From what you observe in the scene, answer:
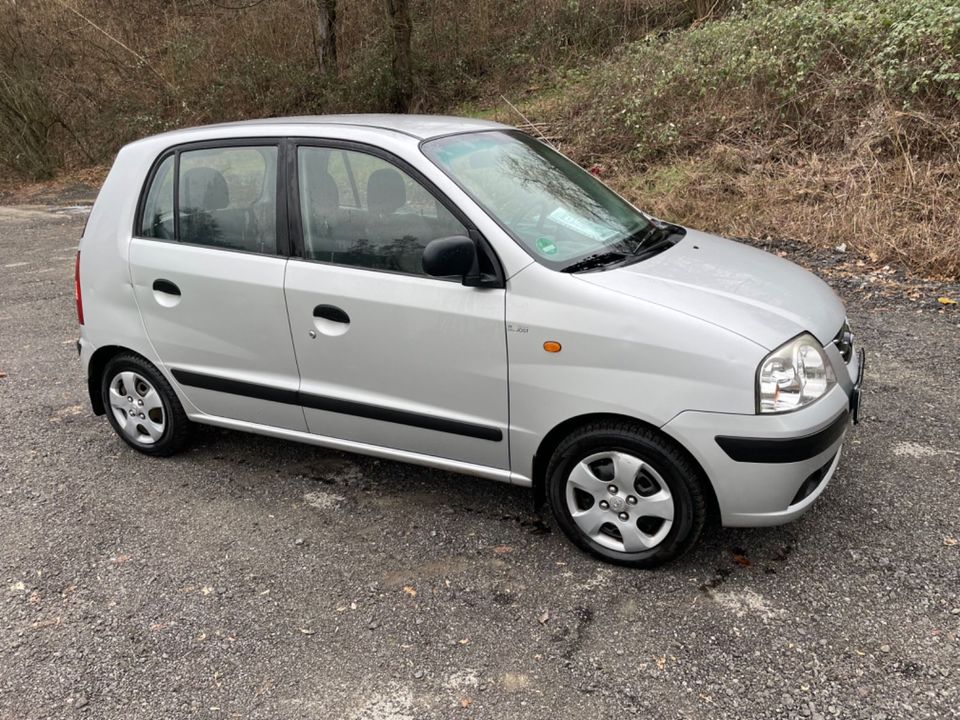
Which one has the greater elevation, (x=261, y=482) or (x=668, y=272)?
(x=668, y=272)

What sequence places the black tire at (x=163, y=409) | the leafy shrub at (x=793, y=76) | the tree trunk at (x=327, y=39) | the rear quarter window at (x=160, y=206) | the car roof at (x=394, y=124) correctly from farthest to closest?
the tree trunk at (x=327, y=39) < the leafy shrub at (x=793, y=76) < the black tire at (x=163, y=409) < the rear quarter window at (x=160, y=206) < the car roof at (x=394, y=124)

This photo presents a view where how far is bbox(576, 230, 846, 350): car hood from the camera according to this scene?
2962 millimetres

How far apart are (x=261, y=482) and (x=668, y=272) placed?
2.28 m

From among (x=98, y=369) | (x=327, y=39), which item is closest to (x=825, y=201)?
(x=98, y=369)

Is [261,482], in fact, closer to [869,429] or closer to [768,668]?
[768,668]

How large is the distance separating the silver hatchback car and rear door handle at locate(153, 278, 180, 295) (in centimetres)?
1

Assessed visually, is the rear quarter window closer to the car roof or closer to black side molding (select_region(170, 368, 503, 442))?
the car roof

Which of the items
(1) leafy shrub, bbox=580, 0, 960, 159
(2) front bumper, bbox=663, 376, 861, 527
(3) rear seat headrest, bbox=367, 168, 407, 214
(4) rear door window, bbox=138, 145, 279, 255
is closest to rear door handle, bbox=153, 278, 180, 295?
(4) rear door window, bbox=138, 145, 279, 255

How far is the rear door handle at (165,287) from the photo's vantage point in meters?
3.91

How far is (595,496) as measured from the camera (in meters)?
3.20

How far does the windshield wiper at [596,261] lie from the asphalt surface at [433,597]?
3.83 ft

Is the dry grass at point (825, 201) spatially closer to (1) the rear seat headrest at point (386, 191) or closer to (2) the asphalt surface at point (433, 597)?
(2) the asphalt surface at point (433, 597)

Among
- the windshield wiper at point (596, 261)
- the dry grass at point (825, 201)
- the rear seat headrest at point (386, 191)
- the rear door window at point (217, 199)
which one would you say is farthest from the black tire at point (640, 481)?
the dry grass at point (825, 201)

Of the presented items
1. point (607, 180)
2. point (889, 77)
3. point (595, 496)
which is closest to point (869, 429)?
point (595, 496)
